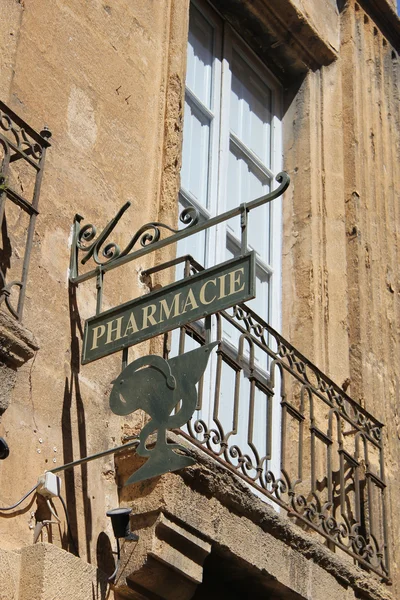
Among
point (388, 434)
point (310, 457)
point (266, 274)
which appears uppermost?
point (266, 274)

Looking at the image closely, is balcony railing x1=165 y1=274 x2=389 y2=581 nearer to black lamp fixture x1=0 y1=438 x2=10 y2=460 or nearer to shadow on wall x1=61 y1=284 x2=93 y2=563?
shadow on wall x1=61 y1=284 x2=93 y2=563

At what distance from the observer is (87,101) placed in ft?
18.9

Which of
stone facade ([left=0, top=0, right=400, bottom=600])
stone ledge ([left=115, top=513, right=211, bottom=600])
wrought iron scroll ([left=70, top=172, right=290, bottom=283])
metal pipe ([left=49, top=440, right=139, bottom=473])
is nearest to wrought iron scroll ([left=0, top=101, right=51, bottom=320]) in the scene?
stone facade ([left=0, top=0, right=400, bottom=600])

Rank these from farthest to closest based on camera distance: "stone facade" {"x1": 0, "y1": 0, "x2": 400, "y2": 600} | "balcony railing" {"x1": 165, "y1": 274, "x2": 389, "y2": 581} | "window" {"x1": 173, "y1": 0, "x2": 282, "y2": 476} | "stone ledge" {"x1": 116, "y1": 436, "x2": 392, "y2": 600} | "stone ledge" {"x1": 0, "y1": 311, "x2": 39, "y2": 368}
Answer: "window" {"x1": 173, "y1": 0, "x2": 282, "y2": 476}, "balcony railing" {"x1": 165, "y1": 274, "x2": 389, "y2": 581}, "stone ledge" {"x1": 116, "y1": 436, "x2": 392, "y2": 600}, "stone facade" {"x1": 0, "y1": 0, "x2": 400, "y2": 600}, "stone ledge" {"x1": 0, "y1": 311, "x2": 39, "y2": 368}

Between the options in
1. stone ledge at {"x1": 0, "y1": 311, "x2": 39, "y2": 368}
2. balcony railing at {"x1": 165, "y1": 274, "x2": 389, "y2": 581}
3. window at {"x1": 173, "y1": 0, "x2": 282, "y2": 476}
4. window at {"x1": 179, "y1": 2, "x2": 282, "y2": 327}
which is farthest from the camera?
window at {"x1": 179, "y1": 2, "x2": 282, "y2": 327}

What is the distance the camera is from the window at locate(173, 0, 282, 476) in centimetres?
645

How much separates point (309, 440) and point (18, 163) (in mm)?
2186

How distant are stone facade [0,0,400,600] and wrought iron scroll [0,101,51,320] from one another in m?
0.11

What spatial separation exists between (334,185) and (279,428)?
5.49ft

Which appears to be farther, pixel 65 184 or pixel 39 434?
pixel 65 184

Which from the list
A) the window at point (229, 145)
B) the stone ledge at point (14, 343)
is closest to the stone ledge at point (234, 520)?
the stone ledge at point (14, 343)

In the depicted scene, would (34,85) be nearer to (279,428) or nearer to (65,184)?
(65,184)

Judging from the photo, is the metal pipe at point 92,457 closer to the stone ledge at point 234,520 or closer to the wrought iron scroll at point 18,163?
the stone ledge at point 234,520

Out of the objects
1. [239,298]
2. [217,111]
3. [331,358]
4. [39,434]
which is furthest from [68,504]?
[217,111]
